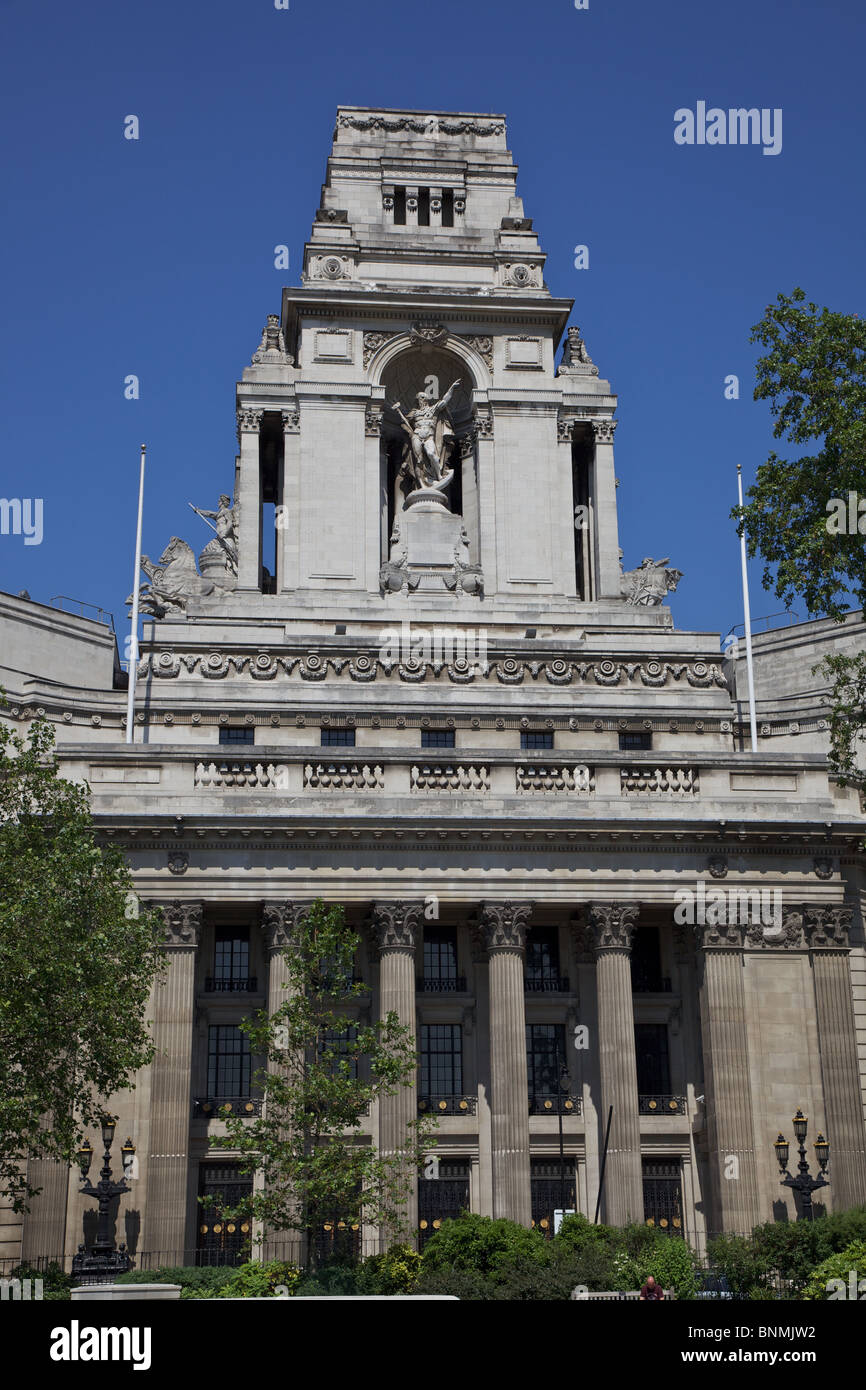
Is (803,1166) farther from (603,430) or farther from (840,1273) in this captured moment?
(603,430)

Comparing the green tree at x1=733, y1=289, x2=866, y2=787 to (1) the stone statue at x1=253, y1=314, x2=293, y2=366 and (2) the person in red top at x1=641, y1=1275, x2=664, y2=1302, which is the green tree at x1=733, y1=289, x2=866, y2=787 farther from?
(1) the stone statue at x1=253, y1=314, x2=293, y2=366

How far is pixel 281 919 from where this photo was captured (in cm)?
4969

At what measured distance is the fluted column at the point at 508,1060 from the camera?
47750 millimetres

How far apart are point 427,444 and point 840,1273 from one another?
149ft

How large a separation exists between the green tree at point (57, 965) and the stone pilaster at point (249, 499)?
26657 mm

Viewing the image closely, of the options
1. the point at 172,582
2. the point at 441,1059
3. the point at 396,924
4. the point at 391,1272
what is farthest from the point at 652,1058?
the point at 172,582

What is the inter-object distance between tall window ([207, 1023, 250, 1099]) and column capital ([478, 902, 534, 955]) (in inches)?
312

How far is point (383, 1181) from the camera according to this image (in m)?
42.8

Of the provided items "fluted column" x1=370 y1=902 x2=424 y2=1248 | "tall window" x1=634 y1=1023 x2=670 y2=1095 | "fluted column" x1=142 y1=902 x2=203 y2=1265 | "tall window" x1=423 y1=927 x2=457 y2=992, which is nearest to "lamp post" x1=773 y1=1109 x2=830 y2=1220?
"tall window" x1=634 y1=1023 x2=670 y2=1095

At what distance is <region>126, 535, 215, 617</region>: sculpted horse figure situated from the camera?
66062 mm

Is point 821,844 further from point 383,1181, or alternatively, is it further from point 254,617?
point 254,617

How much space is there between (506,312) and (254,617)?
18666 millimetres
